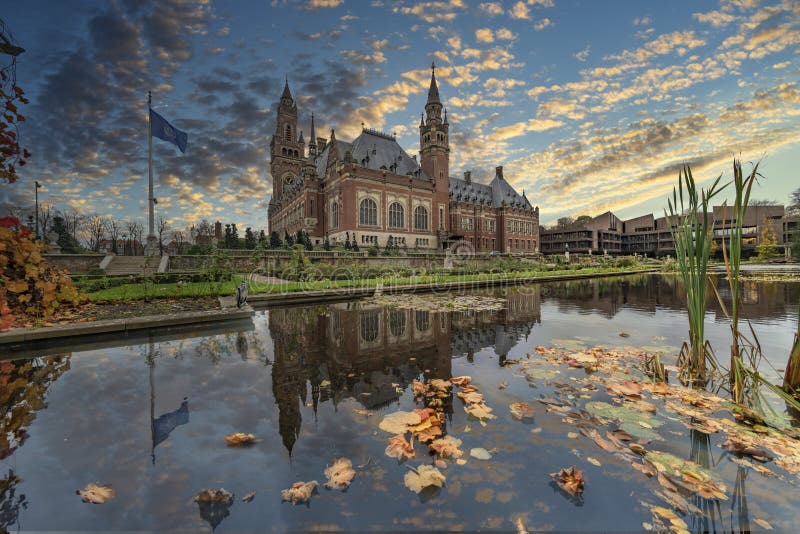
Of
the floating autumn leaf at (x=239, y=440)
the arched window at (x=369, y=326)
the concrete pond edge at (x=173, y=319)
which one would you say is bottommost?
the floating autumn leaf at (x=239, y=440)

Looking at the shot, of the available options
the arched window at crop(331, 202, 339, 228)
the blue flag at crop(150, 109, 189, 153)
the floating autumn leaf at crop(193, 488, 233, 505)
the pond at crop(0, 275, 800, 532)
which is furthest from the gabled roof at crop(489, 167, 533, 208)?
the floating autumn leaf at crop(193, 488, 233, 505)

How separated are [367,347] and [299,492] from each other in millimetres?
4175

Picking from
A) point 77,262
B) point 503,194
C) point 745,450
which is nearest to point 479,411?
point 745,450

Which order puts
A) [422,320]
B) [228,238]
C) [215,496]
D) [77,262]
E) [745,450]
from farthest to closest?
1. [228,238]
2. [77,262]
3. [422,320]
4. [745,450]
5. [215,496]

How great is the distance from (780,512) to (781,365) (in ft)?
15.4

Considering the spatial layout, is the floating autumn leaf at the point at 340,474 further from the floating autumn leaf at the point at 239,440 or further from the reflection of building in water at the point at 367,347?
the floating autumn leaf at the point at 239,440

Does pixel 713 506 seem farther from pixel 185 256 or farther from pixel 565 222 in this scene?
pixel 565 222

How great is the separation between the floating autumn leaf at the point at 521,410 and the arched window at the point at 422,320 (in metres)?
4.15

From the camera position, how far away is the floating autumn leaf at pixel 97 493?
7.65 feet

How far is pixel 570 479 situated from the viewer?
2.44 meters

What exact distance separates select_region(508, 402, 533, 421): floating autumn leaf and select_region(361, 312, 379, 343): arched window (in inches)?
149

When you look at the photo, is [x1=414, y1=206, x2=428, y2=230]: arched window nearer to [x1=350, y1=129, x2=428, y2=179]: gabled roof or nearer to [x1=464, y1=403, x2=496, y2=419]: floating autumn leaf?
[x1=350, y1=129, x2=428, y2=179]: gabled roof

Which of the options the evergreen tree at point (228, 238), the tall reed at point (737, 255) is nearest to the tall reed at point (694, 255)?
the tall reed at point (737, 255)

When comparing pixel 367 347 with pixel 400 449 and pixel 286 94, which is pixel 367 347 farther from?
pixel 286 94
